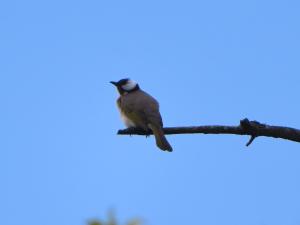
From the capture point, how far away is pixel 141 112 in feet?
30.1

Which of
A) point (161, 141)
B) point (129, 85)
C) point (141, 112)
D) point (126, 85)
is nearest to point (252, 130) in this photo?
point (161, 141)

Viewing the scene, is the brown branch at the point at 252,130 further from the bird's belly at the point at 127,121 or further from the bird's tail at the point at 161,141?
the bird's belly at the point at 127,121

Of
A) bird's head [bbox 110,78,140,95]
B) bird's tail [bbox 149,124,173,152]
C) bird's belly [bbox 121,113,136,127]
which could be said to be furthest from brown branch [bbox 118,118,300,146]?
bird's head [bbox 110,78,140,95]

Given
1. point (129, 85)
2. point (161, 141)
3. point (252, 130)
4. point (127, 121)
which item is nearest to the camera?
point (252, 130)

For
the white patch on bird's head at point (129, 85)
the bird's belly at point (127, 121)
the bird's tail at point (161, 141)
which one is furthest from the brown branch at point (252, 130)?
the white patch on bird's head at point (129, 85)

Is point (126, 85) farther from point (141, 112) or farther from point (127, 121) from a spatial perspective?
point (141, 112)

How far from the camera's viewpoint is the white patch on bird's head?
37.1 feet

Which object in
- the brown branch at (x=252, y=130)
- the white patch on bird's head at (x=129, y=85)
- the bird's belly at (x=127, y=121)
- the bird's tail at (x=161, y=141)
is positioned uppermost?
the white patch on bird's head at (x=129, y=85)

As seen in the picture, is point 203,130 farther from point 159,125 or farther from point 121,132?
point 159,125

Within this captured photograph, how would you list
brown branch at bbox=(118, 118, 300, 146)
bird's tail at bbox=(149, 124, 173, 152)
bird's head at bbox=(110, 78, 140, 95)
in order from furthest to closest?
bird's head at bbox=(110, 78, 140, 95) → bird's tail at bbox=(149, 124, 173, 152) → brown branch at bbox=(118, 118, 300, 146)

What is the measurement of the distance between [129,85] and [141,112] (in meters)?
2.33

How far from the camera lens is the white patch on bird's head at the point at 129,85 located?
11.3 metres

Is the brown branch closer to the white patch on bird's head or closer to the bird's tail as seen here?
the bird's tail

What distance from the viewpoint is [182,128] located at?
5262mm
